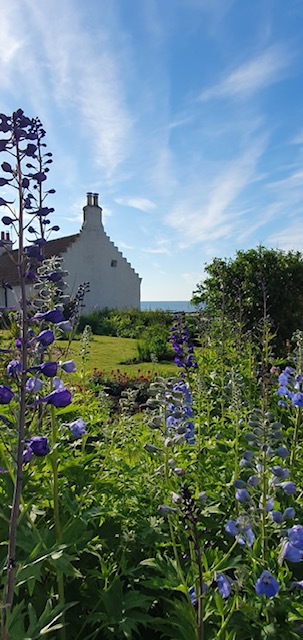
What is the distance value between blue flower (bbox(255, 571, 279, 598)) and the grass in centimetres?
820

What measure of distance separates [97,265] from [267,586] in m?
26.2

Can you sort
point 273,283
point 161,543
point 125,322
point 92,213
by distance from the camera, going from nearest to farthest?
point 161,543, point 273,283, point 125,322, point 92,213

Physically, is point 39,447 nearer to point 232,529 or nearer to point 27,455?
point 27,455

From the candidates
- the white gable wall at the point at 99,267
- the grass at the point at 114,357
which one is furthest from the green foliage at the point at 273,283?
the white gable wall at the point at 99,267

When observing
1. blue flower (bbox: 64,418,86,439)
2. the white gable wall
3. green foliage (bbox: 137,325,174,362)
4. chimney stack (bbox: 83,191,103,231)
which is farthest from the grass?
chimney stack (bbox: 83,191,103,231)

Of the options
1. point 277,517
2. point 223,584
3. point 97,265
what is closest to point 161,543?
point 223,584

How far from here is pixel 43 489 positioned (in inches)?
91.9

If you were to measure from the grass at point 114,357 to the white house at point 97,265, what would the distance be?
9.39 metres

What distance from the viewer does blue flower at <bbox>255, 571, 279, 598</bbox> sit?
183cm

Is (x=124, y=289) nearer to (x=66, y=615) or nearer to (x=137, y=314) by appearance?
(x=137, y=314)

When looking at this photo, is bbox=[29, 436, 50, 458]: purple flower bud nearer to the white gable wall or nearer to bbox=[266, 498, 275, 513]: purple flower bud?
bbox=[266, 498, 275, 513]: purple flower bud

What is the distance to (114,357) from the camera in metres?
13.9

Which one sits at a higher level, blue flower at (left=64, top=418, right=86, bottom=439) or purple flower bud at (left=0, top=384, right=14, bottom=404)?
purple flower bud at (left=0, top=384, right=14, bottom=404)

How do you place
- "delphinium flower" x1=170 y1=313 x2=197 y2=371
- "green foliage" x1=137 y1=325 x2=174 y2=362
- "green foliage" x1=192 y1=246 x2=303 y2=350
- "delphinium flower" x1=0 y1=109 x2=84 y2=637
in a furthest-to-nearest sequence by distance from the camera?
1. "green foliage" x1=137 y1=325 x2=174 y2=362
2. "green foliage" x1=192 y1=246 x2=303 y2=350
3. "delphinium flower" x1=170 y1=313 x2=197 y2=371
4. "delphinium flower" x1=0 y1=109 x2=84 y2=637
